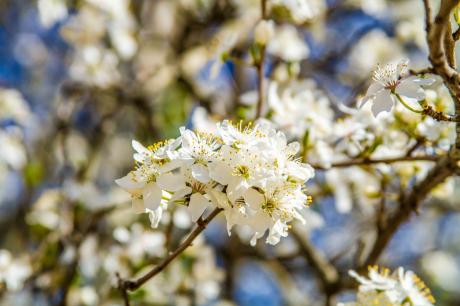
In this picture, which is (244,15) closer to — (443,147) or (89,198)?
(89,198)

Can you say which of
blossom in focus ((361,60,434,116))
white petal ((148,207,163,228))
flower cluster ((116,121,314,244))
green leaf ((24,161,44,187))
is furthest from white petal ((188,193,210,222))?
green leaf ((24,161,44,187))

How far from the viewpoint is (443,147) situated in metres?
1.45

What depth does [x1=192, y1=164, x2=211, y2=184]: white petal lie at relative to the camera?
1.00 meters

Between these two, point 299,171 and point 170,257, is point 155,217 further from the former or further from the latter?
point 299,171

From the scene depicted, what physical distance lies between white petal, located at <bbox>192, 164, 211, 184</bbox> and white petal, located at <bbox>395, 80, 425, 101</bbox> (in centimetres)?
38

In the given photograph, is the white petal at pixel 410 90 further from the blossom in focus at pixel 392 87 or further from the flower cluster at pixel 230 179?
the flower cluster at pixel 230 179

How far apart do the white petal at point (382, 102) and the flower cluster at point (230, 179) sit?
164 mm

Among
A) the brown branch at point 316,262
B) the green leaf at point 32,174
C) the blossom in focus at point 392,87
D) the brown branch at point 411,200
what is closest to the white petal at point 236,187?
the blossom in focus at point 392,87

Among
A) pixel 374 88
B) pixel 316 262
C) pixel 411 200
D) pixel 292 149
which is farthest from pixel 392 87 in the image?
pixel 316 262

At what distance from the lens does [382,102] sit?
1.07 meters

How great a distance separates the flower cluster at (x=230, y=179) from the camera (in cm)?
102

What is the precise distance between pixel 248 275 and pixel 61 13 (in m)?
2.08

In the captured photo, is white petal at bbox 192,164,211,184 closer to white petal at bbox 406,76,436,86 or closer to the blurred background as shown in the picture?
white petal at bbox 406,76,436,86

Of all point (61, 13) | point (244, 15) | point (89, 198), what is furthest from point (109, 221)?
point (244, 15)
